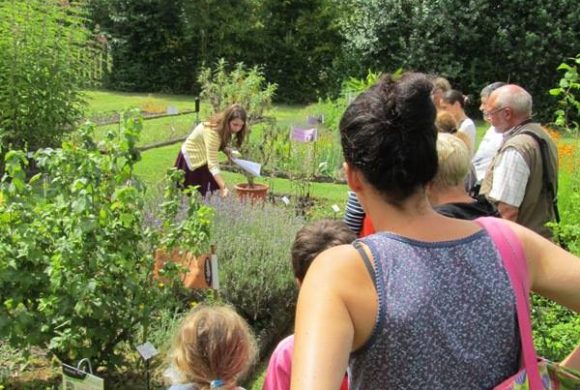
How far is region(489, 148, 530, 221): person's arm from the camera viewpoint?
3832 mm

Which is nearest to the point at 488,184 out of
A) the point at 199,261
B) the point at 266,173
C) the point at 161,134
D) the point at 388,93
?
the point at 199,261

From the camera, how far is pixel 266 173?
9469mm

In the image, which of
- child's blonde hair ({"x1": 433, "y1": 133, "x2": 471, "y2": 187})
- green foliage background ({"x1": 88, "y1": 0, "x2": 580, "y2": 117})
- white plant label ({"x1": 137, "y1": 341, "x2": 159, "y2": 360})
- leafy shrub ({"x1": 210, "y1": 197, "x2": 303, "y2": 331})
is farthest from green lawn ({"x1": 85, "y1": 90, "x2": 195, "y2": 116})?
child's blonde hair ({"x1": 433, "y1": 133, "x2": 471, "y2": 187})

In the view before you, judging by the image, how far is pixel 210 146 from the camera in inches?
243

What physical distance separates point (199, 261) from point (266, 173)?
5967 millimetres

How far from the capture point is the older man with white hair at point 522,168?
A: 12.6 feet

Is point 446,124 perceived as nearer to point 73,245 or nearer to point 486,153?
point 486,153

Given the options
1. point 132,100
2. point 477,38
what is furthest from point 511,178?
point 132,100

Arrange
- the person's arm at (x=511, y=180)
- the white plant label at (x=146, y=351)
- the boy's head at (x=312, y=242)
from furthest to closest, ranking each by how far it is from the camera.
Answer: the person's arm at (x=511, y=180) < the white plant label at (x=146, y=351) < the boy's head at (x=312, y=242)


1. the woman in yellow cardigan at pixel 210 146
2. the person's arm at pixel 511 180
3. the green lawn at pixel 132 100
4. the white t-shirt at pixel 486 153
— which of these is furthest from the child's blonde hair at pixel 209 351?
the green lawn at pixel 132 100

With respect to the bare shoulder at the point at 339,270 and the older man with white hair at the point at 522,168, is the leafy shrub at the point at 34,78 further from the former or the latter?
the bare shoulder at the point at 339,270

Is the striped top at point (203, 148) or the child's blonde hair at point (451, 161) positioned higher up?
the child's blonde hair at point (451, 161)

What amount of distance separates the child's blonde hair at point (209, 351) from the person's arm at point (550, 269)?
1.05 metres

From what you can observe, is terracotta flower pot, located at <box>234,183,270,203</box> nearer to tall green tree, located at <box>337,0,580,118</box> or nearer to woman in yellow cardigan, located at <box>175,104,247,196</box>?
woman in yellow cardigan, located at <box>175,104,247,196</box>
